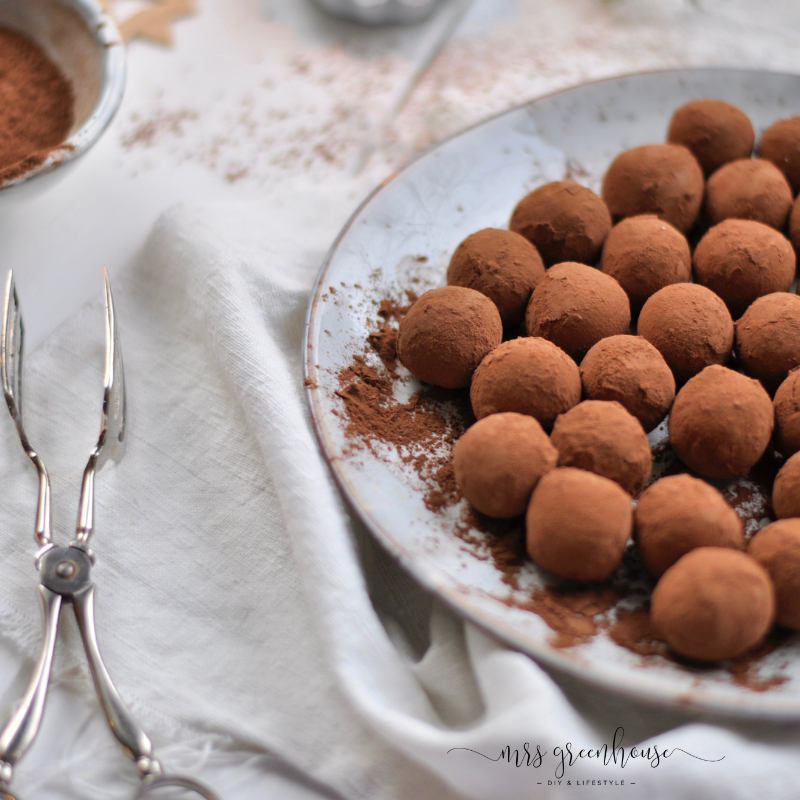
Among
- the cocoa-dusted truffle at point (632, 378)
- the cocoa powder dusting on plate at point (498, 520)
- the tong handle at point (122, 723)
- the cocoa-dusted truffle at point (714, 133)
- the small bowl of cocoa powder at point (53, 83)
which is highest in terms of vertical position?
the small bowl of cocoa powder at point (53, 83)

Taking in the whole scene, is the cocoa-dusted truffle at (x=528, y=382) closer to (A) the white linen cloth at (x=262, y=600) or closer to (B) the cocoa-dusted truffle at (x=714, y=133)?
(A) the white linen cloth at (x=262, y=600)

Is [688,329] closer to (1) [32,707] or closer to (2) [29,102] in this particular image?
(1) [32,707]

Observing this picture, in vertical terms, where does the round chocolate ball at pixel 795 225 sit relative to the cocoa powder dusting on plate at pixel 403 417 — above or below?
above

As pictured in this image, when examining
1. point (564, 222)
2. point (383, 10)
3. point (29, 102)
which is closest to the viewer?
point (564, 222)

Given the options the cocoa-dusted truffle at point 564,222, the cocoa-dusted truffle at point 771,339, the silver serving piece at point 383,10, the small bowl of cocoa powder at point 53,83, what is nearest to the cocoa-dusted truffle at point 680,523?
the cocoa-dusted truffle at point 771,339

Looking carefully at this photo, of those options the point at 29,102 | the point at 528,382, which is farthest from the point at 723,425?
the point at 29,102

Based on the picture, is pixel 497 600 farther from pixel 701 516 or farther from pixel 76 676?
pixel 76 676

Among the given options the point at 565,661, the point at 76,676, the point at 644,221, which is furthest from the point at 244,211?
the point at 565,661
